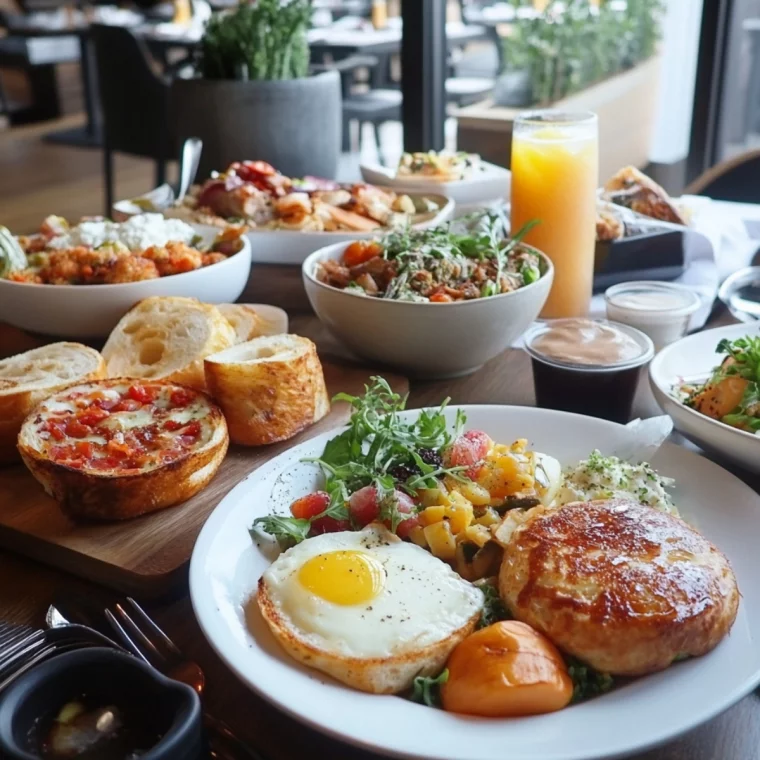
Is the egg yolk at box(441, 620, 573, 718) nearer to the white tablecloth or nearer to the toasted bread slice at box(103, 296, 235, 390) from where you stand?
the toasted bread slice at box(103, 296, 235, 390)

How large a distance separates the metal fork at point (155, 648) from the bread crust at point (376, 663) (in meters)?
0.12

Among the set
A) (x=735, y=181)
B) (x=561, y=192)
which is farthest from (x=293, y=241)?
(x=735, y=181)

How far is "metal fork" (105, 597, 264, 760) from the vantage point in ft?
3.37

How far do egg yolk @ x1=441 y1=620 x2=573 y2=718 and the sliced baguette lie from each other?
70cm

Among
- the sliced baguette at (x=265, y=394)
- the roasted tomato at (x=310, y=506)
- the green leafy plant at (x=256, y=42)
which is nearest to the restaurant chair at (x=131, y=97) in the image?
the green leafy plant at (x=256, y=42)

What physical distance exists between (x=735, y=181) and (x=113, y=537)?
3.01m

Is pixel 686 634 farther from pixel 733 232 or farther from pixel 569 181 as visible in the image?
pixel 733 232

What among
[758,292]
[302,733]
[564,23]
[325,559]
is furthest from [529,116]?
[564,23]

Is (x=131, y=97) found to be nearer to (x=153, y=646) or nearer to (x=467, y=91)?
(x=467, y=91)

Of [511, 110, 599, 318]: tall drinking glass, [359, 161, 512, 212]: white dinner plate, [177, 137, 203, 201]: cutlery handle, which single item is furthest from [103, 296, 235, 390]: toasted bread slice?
[359, 161, 512, 212]: white dinner plate

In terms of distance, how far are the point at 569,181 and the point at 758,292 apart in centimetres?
54

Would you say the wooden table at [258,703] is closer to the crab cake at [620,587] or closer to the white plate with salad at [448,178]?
the crab cake at [620,587]

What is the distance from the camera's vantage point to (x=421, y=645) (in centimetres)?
98

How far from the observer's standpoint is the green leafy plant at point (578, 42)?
5.18 meters
